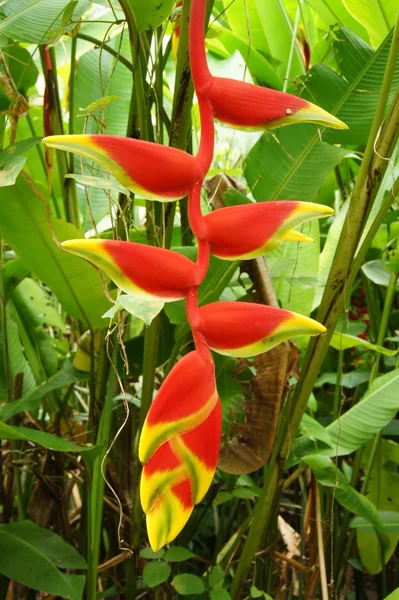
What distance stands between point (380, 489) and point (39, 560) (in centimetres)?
51

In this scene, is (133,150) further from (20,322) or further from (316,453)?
(20,322)

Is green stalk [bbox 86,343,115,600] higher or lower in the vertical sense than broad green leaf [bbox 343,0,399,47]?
lower

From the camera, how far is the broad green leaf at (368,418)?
0.75 metres

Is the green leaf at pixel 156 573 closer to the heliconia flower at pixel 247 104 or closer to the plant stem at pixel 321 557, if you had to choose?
the plant stem at pixel 321 557

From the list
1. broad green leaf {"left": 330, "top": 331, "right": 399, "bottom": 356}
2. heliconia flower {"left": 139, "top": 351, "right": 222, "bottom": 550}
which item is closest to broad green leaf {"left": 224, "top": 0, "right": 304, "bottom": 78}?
broad green leaf {"left": 330, "top": 331, "right": 399, "bottom": 356}

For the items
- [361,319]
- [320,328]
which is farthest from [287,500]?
[320,328]

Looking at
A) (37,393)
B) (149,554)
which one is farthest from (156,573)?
(37,393)

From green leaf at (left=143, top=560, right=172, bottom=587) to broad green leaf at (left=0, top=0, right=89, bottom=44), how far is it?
1.76 feet

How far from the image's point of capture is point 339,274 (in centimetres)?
58

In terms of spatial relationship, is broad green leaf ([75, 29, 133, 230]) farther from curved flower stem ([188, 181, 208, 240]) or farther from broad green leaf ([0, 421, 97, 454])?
curved flower stem ([188, 181, 208, 240])

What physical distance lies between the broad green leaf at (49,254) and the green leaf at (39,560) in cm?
25

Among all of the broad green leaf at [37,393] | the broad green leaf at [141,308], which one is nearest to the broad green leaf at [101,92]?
the broad green leaf at [37,393]

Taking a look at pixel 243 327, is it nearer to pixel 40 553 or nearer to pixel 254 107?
pixel 254 107

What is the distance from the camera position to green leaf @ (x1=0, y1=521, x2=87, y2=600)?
0.69 meters
